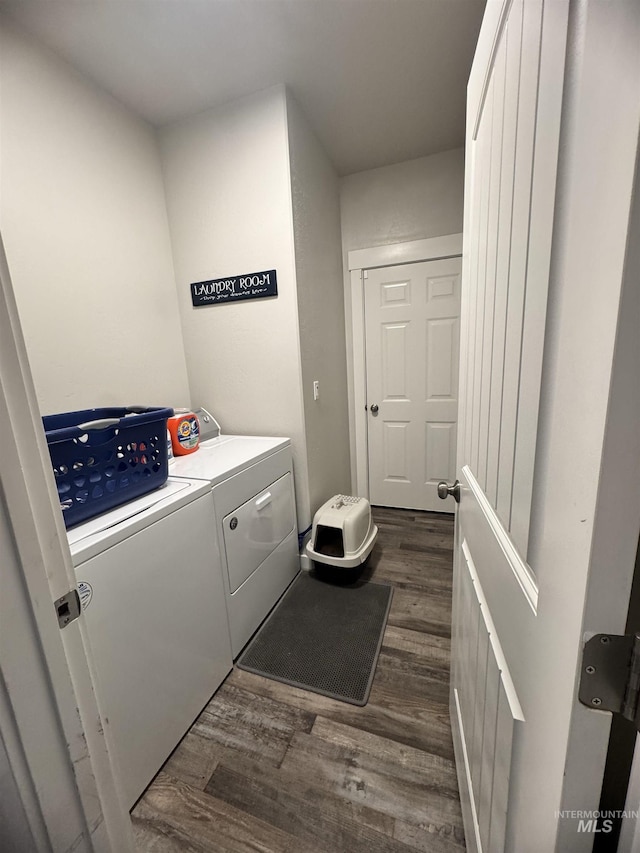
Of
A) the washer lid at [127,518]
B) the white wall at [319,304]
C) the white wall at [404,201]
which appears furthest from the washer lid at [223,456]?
the white wall at [404,201]

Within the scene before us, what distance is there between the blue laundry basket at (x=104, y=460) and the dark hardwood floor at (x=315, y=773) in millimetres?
912

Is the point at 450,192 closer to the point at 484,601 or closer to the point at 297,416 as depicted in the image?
the point at 297,416

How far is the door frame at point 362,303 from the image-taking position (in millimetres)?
2375

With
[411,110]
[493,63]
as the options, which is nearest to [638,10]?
[493,63]

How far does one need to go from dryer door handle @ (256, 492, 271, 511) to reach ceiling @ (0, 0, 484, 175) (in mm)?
2038

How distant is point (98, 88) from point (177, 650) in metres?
2.52

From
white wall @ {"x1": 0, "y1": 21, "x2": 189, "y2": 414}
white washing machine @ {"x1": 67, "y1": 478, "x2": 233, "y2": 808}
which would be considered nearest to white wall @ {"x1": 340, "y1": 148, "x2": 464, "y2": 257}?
white wall @ {"x1": 0, "y1": 21, "x2": 189, "y2": 414}

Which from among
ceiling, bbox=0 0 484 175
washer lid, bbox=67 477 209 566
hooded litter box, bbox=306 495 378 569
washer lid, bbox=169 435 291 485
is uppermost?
ceiling, bbox=0 0 484 175

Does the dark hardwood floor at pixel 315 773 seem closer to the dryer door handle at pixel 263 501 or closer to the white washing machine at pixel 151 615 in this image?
the white washing machine at pixel 151 615

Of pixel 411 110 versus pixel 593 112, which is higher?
pixel 411 110

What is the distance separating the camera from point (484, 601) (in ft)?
2.25

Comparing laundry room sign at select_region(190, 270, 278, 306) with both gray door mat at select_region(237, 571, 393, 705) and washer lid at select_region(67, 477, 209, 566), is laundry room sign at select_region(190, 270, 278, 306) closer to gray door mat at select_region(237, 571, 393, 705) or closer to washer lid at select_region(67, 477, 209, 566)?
washer lid at select_region(67, 477, 209, 566)

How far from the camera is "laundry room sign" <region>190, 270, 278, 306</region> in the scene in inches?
71.7

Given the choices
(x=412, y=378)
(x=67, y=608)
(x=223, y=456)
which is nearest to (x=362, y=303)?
(x=412, y=378)
